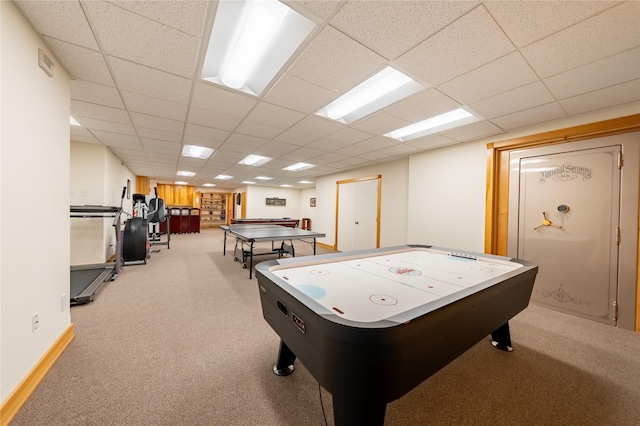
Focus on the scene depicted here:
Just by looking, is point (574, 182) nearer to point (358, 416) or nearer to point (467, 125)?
point (467, 125)

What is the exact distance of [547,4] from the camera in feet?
4.27

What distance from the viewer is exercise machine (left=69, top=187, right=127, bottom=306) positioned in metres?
2.78

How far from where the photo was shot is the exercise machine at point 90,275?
278cm

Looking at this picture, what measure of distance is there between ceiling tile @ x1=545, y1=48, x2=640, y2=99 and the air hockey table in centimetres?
163

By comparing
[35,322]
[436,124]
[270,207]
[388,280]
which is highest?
[436,124]

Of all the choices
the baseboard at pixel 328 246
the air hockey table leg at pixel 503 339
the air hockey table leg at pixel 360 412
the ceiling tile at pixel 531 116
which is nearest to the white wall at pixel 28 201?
the air hockey table leg at pixel 360 412

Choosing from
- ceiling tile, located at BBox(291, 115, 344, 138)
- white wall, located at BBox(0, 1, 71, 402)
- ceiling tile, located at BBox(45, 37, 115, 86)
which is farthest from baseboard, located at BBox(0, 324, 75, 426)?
ceiling tile, located at BBox(291, 115, 344, 138)

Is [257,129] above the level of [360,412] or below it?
above

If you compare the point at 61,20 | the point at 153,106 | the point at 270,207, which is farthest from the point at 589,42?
the point at 270,207

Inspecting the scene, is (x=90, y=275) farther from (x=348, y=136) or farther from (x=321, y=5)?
(x=321, y=5)

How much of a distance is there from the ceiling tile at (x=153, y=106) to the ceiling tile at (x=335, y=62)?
63.5 inches

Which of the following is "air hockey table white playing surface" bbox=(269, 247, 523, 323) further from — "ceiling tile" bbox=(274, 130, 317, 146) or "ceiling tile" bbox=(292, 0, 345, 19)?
"ceiling tile" bbox=(274, 130, 317, 146)

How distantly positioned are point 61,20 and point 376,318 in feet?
8.35

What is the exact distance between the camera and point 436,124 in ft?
11.0
